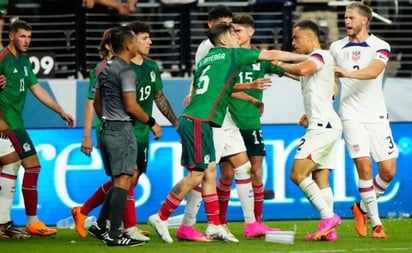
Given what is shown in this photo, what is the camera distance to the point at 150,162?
17.0 meters

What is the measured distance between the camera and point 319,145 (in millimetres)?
13828

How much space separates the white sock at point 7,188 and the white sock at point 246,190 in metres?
2.46

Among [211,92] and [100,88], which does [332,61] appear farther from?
[100,88]

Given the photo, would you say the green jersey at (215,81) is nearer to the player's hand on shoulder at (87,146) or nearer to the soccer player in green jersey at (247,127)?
the soccer player in green jersey at (247,127)

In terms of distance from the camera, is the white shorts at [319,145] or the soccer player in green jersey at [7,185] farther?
the soccer player in green jersey at [7,185]

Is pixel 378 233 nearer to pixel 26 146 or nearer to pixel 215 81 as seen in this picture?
pixel 215 81

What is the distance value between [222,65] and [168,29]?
585 cm

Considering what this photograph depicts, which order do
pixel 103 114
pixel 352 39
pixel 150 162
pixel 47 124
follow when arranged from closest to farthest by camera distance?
pixel 103 114 < pixel 352 39 < pixel 150 162 < pixel 47 124

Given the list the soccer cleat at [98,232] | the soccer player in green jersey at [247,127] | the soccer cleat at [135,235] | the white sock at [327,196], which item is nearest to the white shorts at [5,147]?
the soccer cleat at [98,232]

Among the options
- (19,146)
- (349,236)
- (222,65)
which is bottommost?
(349,236)

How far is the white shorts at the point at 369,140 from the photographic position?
1436 cm

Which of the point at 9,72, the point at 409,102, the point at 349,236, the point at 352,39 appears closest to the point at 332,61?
the point at 352,39

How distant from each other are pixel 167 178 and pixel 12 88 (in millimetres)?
2938

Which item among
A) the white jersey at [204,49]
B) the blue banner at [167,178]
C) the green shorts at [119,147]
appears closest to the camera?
the green shorts at [119,147]
